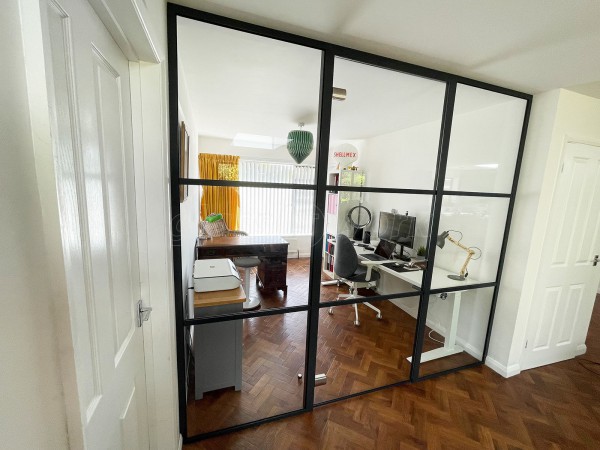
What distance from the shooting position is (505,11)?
118cm

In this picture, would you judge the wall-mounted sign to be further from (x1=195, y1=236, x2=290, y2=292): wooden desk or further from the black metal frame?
(x1=195, y1=236, x2=290, y2=292): wooden desk

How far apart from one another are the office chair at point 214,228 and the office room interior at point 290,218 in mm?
22

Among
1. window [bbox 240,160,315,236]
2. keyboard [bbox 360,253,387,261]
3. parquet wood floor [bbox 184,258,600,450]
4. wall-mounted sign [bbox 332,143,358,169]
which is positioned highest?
wall-mounted sign [bbox 332,143,358,169]

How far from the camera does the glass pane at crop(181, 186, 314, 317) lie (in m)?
1.66

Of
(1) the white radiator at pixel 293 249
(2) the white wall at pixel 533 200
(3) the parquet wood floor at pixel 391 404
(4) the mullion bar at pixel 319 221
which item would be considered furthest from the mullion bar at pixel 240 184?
(2) the white wall at pixel 533 200

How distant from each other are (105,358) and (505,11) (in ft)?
7.07

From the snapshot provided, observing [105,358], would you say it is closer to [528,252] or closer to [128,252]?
[128,252]

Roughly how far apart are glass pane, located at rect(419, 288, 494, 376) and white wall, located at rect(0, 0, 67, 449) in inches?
103

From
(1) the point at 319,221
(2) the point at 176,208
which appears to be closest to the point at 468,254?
(1) the point at 319,221

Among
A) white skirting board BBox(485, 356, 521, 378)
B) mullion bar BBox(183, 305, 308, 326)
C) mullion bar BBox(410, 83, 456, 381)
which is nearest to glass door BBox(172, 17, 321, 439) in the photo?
mullion bar BBox(183, 305, 308, 326)

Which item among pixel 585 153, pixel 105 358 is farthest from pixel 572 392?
pixel 105 358

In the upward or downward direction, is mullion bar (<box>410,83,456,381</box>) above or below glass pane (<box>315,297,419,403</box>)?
above

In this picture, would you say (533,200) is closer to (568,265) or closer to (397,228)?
(568,265)

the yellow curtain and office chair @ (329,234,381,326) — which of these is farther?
office chair @ (329,234,381,326)
